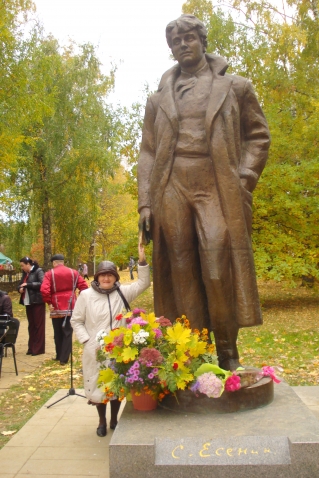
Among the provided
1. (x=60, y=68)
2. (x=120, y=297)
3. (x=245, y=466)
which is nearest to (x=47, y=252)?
(x=60, y=68)

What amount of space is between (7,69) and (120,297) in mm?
9722

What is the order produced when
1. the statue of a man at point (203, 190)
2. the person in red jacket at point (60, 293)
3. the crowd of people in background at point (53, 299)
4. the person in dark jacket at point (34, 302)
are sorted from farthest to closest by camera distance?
the person in dark jacket at point (34, 302), the person in red jacket at point (60, 293), the crowd of people in background at point (53, 299), the statue of a man at point (203, 190)

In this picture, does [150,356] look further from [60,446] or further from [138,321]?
[60,446]

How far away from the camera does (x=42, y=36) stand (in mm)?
22172

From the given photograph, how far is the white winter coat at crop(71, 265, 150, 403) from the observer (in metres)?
4.60

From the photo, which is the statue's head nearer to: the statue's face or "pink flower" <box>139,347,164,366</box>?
the statue's face

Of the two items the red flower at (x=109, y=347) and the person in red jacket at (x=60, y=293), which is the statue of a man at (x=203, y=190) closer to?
the red flower at (x=109, y=347)

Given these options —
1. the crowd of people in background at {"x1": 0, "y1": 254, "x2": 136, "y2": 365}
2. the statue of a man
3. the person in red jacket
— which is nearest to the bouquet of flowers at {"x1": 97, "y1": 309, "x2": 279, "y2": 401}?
the statue of a man

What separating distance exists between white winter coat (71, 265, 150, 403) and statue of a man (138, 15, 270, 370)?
273 mm

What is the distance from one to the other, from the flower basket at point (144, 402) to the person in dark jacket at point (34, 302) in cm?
659

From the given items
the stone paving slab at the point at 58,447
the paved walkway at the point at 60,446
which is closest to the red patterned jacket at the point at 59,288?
the paved walkway at the point at 60,446

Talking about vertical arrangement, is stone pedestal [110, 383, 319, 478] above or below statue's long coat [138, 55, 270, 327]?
below

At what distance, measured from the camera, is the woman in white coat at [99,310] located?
4.60 meters

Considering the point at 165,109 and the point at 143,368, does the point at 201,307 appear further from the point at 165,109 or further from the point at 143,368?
the point at 165,109
